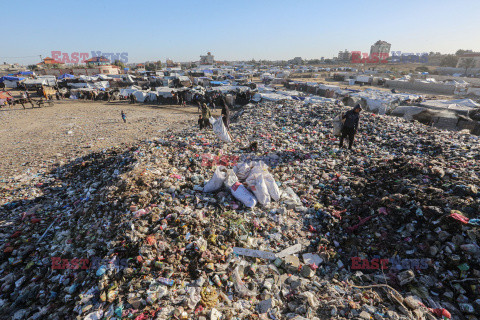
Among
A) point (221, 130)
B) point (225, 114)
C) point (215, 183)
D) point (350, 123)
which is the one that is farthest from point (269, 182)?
point (225, 114)

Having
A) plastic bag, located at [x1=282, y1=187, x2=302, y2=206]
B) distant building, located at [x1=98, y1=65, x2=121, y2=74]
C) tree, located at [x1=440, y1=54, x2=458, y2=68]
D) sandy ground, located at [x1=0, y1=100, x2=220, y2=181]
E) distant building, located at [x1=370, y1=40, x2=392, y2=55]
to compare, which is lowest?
sandy ground, located at [x1=0, y1=100, x2=220, y2=181]

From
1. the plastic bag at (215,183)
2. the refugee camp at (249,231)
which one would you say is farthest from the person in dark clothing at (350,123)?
the plastic bag at (215,183)

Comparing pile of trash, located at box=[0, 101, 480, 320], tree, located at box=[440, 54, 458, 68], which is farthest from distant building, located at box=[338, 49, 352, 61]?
pile of trash, located at box=[0, 101, 480, 320]

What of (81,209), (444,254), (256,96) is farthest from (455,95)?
(81,209)

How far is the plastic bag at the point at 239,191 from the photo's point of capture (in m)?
4.23

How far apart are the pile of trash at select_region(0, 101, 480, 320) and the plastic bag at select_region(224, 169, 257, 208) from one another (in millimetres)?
29

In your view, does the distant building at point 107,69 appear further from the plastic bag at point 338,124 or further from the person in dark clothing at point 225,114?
the plastic bag at point 338,124

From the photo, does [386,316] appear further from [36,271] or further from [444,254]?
[36,271]

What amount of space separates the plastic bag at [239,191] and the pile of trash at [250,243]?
0.03m

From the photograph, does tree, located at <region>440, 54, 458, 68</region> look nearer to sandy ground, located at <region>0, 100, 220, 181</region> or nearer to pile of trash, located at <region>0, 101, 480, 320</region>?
sandy ground, located at <region>0, 100, 220, 181</region>

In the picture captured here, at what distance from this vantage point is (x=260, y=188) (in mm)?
4305

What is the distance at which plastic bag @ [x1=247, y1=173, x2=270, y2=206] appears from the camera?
4281 mm

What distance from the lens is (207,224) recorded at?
364 cm

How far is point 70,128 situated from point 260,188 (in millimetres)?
13237
